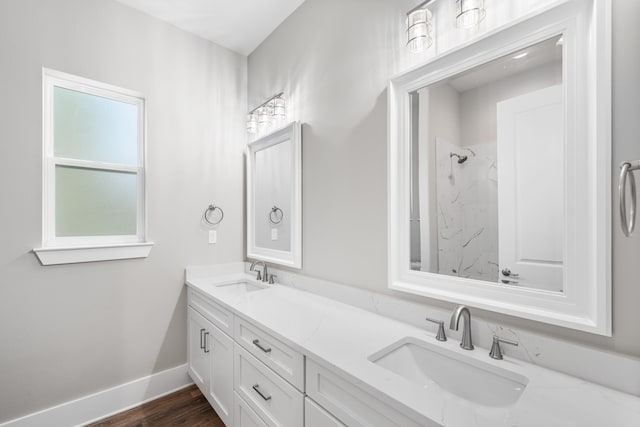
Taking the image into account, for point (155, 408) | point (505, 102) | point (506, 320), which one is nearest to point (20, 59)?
point (155, 408)

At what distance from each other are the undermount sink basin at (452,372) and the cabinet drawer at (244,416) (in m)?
0.70

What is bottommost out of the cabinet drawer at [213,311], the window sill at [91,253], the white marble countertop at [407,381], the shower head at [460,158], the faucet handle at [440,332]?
the cabinet drawer at [213,311]

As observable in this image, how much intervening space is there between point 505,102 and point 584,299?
0.70 metres

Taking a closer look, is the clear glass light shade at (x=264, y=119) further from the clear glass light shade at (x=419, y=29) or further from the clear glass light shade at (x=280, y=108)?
the clear glass light shade at (x=419, y=29)

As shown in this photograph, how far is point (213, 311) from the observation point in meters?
1.84

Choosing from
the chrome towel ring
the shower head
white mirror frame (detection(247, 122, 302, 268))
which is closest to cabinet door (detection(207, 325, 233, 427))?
white mirror frame (detection(247, 122, 302, 268))

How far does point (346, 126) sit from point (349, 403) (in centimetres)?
133

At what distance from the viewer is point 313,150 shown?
1.88 m

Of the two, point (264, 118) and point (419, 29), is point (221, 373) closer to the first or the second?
point (264, 118)

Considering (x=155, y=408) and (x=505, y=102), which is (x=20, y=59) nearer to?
(x=155, y=408)

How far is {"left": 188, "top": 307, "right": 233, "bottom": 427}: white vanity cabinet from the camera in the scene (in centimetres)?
163

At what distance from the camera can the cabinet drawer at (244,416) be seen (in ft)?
4.47

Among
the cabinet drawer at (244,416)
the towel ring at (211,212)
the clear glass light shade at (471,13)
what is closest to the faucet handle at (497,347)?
the cabinet drawer at (244,416)

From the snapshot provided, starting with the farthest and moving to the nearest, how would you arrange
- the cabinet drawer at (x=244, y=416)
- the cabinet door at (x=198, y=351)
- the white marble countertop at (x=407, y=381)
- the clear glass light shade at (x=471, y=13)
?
the cabinet door at (x=198, y=351), the cabinet drawer at (x=244, y=416), the clear glass light shade at (x=471, y=13), the white marble countertop at (x=407, y=381)
